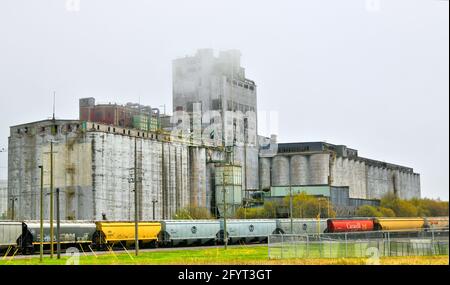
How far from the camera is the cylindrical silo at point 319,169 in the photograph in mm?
53616

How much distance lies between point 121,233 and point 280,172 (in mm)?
36341

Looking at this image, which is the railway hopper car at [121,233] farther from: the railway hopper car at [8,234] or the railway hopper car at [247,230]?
the railway hopper car at [247,230]

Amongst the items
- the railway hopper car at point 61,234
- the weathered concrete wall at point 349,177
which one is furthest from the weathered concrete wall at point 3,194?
the weathered concrete wall at point 349,177

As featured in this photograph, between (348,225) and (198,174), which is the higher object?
(198,174)

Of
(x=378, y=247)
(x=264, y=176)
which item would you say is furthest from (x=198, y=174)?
(x=378, y=247)

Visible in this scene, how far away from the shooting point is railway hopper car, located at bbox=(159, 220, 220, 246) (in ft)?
98.0

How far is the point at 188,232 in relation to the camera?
3077cm

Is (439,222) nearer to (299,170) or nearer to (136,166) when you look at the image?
(136,166)

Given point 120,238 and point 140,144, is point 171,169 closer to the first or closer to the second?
point 140,144

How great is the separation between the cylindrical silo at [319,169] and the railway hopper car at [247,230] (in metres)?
16.9

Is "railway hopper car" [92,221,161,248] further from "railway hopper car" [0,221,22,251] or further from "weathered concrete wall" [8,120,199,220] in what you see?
"weathered concrete wall" [8,120,199,220]
